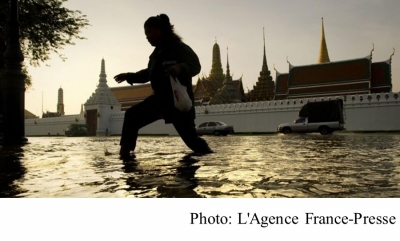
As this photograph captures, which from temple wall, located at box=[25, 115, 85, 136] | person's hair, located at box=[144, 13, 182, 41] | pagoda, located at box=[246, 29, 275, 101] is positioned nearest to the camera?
person's hair, located at box=[144, 13, 182, 41]

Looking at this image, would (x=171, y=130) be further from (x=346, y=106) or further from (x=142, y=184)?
(x=142, y=184)

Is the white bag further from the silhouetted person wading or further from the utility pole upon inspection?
the utility pole

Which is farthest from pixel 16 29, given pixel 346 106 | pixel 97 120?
pixel 97 120

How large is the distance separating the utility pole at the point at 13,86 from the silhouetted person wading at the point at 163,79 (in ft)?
11.9

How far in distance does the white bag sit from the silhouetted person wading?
0.10 meters

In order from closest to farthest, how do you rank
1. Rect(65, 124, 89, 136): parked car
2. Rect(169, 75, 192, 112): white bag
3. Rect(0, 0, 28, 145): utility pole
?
Rect(169, 75, 192, 112): white bag < Rect(0, 0, 28, 145): utility pole < Rect(65, 124, 89, 136): parked car

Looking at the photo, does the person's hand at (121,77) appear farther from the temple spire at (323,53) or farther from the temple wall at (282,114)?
the temple spire at (323,53)

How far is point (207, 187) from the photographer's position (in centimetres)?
181

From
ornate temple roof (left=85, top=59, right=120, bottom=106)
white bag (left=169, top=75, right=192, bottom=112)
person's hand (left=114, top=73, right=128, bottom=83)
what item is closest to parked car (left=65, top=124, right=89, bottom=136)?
ornate temple roof (left=85, top=59, right=120, bottom=106)

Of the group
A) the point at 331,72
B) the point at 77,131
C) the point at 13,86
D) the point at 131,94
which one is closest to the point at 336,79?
the point at 331,72

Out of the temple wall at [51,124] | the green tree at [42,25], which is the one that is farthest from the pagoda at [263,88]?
the green tree at [42,25]

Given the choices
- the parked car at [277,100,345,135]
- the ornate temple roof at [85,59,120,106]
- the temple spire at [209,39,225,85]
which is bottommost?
the parked car at [277,100,345,135]

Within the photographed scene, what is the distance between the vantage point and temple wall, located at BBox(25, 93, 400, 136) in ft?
68.4

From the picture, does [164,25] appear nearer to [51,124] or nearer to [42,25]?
[42,25]
